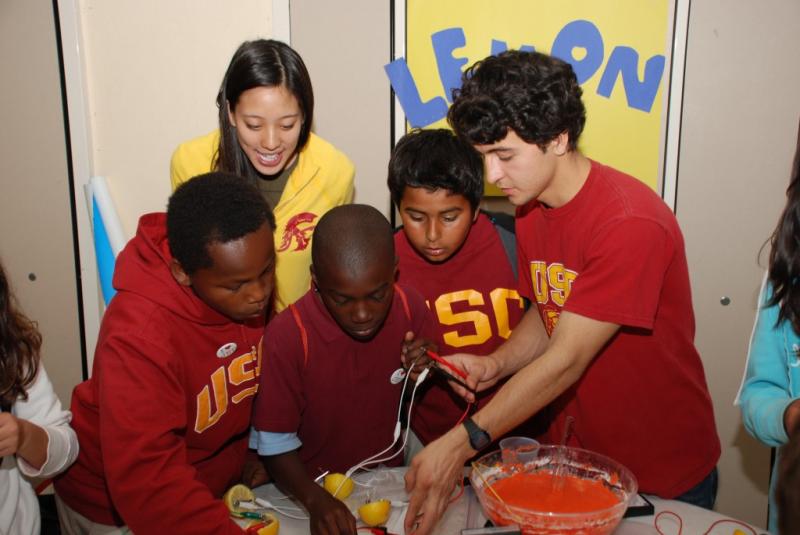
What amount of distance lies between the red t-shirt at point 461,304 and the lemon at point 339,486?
1.51 ft

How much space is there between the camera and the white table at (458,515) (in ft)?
4.08

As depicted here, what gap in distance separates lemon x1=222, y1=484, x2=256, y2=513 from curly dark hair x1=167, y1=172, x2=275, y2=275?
50 cm

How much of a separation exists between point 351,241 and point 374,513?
583 mm

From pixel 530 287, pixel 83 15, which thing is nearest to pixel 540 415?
pixel 530 287

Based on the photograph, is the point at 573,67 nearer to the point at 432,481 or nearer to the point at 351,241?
the point at 351,241

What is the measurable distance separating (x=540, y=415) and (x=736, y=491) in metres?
1.49

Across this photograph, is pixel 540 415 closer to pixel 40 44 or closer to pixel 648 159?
pixel 648 159

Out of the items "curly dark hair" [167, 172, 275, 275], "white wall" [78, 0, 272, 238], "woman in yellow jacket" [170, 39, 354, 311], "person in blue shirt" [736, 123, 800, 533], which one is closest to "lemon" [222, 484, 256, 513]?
"curly dark hair" [167, 172, 275, 275]

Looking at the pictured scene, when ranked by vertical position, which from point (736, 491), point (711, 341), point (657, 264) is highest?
point (657, 264)

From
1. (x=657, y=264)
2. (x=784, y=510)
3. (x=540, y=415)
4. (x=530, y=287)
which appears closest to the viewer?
(x=784, y=510)

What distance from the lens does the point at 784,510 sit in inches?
27.1

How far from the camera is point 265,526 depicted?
125 cm

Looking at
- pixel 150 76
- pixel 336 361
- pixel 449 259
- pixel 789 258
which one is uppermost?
pixel 150 76

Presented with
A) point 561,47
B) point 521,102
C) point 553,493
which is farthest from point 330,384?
point 561,47
